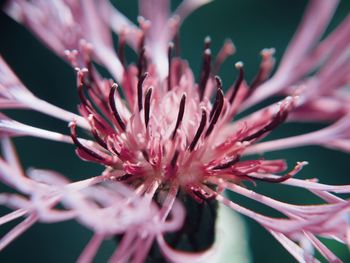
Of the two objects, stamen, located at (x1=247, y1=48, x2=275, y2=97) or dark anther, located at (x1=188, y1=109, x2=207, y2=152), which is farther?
stamen, located at (x1=247, y1=48, x2=275, y2=97)

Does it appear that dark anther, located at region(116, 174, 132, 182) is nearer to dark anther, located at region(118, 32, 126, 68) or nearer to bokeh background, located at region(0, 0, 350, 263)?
dark anther, located at region(118, 32, 126, 68)

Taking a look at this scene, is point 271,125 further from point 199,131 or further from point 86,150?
point 86,150

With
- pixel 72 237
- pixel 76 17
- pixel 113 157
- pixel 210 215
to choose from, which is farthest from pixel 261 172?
pixel 72 237

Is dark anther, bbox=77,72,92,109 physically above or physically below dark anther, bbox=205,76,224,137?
below

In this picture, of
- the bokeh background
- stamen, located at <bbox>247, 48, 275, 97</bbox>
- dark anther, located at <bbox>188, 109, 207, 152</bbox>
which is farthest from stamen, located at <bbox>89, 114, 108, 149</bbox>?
the bokeh background

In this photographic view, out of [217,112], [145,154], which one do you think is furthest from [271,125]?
[145,154]

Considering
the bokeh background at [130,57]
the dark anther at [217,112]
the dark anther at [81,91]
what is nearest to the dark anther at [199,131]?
the dark anther at [217,112]

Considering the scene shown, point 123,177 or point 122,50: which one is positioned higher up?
point 122,50

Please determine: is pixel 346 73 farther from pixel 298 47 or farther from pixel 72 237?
pixel 72 237
